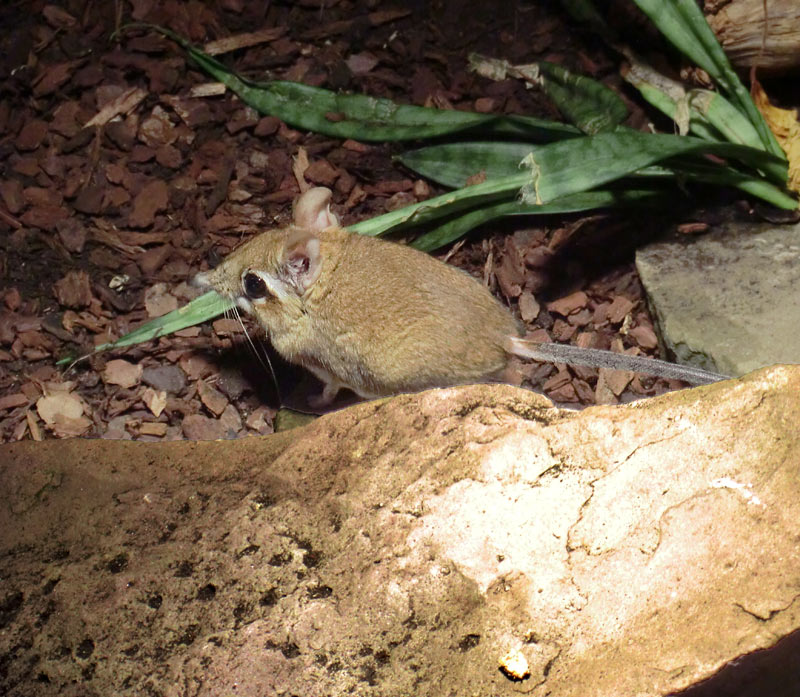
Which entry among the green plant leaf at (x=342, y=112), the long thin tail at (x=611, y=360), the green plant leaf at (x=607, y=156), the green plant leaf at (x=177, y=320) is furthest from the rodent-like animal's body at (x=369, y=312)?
the green plant leaf at (x=342, y=112)

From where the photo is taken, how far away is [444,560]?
226cm

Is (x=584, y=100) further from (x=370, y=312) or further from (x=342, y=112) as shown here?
(x=370, y=312)

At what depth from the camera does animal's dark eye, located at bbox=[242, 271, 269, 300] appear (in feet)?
12.2

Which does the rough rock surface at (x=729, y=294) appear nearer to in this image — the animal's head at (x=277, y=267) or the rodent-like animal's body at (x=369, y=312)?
the rodent-like animal's body at (x=369, y=312)

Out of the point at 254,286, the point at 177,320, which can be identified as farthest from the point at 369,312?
the point at 177,320

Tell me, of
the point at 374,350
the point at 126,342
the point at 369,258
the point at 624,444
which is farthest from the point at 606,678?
the point at 126,342

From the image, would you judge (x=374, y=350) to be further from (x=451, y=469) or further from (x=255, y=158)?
(x=255, y=158)

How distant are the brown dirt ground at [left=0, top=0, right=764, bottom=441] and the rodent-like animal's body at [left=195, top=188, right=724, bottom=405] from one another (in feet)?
1.61

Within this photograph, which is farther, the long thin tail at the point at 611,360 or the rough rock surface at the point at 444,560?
the long thin tail at the point at 611,360

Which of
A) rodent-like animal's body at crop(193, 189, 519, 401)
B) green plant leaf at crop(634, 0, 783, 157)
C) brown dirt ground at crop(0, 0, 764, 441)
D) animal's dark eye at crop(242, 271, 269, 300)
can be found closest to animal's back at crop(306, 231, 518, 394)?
rodent-like animal's body at crop(193, 189, 519, 401)

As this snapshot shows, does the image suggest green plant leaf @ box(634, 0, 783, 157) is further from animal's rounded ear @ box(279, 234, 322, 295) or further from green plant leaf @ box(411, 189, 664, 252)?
animal's rounded ear @ box(279, 234, 322, 295)

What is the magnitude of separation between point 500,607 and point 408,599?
251 mm

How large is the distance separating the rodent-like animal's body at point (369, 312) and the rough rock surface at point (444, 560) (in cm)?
84

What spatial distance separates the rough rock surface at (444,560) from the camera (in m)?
2.12
